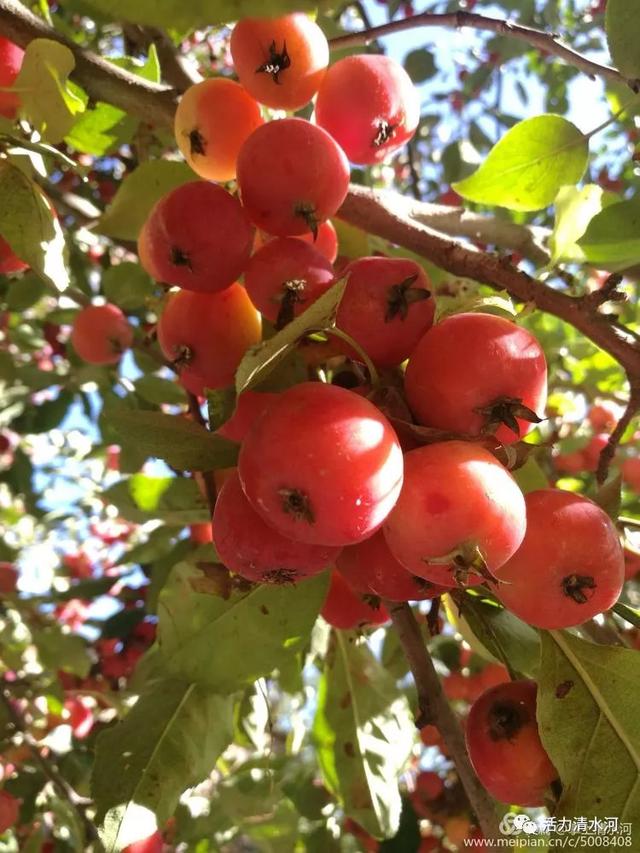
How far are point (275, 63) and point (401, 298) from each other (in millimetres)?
357

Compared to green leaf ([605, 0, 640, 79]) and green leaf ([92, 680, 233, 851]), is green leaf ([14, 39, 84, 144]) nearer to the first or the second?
green leaf ([605, 0, 640, 79])

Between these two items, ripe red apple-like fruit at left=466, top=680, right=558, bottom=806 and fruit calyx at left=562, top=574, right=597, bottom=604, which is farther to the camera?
ripe red apple-like fruit at left=466, top=680, right=558, bottom=806

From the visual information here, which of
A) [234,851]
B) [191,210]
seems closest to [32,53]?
[191,210]

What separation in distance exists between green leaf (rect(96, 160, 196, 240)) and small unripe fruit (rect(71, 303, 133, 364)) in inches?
22.2

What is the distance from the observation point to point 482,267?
1048 millimetres

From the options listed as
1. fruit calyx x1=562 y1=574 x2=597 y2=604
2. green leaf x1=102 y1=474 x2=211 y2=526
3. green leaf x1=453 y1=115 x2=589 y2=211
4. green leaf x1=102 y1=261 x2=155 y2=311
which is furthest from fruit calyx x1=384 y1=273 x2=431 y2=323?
green leaf x1=102 y1=261 x2=155 y2=311

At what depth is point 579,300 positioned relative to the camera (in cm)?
100

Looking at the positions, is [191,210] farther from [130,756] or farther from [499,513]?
[130,756]

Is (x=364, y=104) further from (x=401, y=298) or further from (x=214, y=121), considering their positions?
(x=401, y=298)

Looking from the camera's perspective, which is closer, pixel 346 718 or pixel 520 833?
pixel 520 833

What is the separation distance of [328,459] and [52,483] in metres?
3.19

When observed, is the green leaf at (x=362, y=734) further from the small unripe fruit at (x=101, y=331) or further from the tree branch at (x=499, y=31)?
the tree branch at (x=499, y=31)

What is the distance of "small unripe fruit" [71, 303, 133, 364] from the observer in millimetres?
1791

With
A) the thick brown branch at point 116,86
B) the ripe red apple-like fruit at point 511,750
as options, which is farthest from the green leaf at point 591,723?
the thick brown branch at point 116,86
